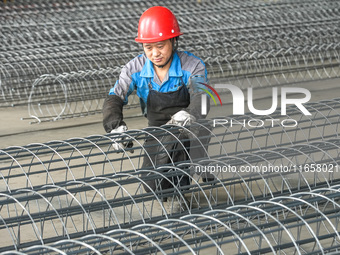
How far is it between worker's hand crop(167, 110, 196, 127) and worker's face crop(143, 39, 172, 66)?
15.4 inches

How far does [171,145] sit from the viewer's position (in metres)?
4.12

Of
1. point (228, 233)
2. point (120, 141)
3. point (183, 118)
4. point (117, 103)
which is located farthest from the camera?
point (117, 103)

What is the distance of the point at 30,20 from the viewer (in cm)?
1100

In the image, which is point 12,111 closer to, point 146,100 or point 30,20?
point 146,100

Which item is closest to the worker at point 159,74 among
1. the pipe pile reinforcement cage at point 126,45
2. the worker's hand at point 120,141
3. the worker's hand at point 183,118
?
the worker's hand at point 183,118

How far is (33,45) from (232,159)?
498 centimetres

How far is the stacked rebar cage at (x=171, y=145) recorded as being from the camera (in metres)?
3.25

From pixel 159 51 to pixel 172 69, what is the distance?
0.49 feet

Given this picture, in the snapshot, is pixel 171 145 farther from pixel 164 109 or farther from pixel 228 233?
pixel 228 233

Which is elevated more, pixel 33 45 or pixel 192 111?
pixel 192 111

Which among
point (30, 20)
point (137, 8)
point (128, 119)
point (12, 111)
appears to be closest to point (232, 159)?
point (128, 119)

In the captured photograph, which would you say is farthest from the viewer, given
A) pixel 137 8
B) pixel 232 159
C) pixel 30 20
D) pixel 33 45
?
pixel 137 8

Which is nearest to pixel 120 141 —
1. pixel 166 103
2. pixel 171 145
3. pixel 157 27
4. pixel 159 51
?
pixel 171 145

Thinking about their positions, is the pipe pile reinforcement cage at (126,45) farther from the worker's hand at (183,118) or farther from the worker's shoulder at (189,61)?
the worker's hand at (183,118)
